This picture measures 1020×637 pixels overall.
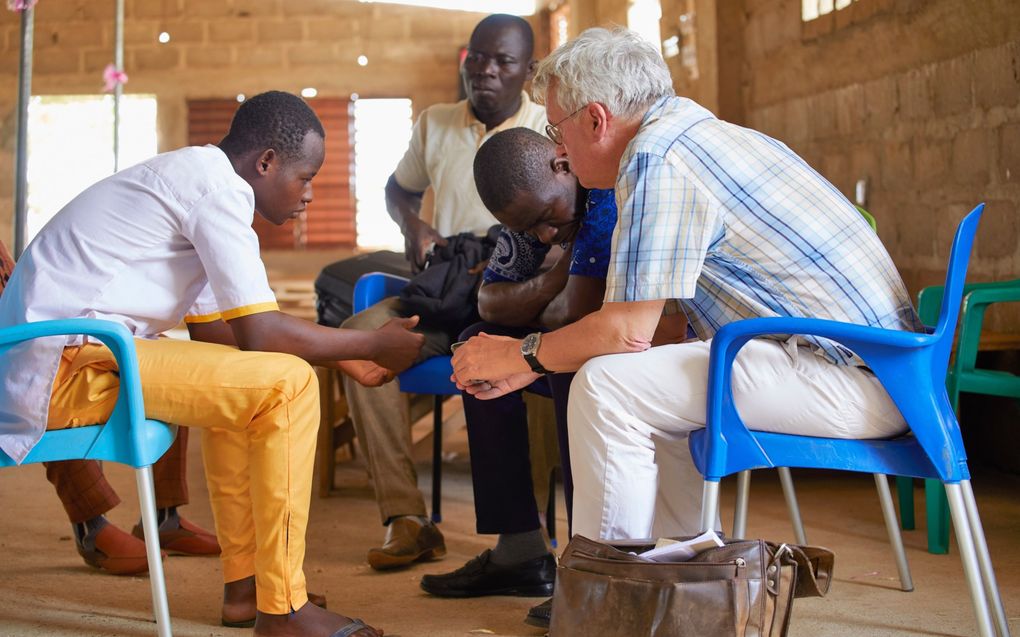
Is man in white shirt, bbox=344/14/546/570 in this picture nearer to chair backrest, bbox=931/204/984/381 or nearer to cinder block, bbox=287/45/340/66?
chair backrest, bbox=931/204/984/381

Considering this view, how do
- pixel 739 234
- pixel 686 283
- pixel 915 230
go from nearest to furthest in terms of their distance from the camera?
pixel 686 283 < pixel 739 234 < pixel 915 230

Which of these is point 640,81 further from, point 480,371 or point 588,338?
point 480,371

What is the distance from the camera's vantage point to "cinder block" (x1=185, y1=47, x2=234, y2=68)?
12.5 meters

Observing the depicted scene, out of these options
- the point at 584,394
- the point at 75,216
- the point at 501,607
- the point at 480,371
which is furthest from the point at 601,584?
the point at 75,216

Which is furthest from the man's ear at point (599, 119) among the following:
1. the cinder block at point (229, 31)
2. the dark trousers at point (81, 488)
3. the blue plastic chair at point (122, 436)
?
the cinder block at point (229, 31)

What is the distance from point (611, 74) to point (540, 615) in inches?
43.8

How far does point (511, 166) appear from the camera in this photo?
260 cm

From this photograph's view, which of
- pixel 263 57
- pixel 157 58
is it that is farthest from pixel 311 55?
pixel 157 58

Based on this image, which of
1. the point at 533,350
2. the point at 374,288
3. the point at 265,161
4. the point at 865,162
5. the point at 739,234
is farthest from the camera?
the point at 865,162

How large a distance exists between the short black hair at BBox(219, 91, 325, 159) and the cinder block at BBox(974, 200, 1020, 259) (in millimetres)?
2382

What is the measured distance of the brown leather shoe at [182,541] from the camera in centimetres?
302

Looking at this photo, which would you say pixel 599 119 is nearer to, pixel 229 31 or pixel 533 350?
pixel 533 350

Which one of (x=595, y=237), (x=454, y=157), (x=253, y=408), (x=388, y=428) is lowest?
(x=388, y=428)

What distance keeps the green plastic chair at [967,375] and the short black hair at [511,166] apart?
1.12 meters
